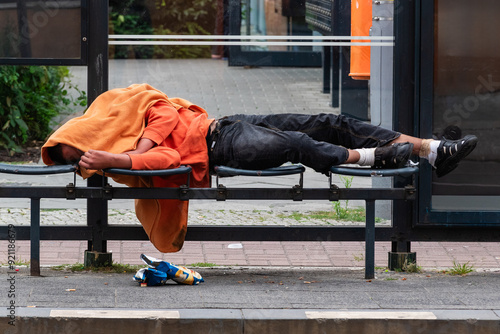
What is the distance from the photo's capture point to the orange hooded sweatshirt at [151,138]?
4.95 metres

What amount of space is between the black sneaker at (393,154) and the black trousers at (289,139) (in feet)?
0.23

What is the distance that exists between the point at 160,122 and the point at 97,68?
0.64 m

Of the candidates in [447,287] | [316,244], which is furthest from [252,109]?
[447,287]

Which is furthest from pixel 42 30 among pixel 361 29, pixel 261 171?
pixel 361 29

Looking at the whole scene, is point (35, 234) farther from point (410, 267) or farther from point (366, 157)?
point (410, 267)

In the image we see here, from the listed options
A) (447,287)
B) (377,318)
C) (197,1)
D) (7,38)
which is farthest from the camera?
(197,1)

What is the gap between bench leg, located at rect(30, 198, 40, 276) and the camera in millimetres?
4957

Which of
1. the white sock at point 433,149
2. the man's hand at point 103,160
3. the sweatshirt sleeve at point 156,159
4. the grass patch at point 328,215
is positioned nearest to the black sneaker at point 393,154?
the white sock at point 433,149

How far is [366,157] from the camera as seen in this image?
5.04 m

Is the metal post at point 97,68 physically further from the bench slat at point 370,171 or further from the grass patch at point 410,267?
the grass patch at point 410,267

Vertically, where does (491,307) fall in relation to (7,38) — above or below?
below

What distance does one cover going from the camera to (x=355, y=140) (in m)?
5.20

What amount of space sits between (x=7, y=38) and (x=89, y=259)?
4.76 feet

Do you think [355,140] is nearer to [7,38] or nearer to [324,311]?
[324,311]
